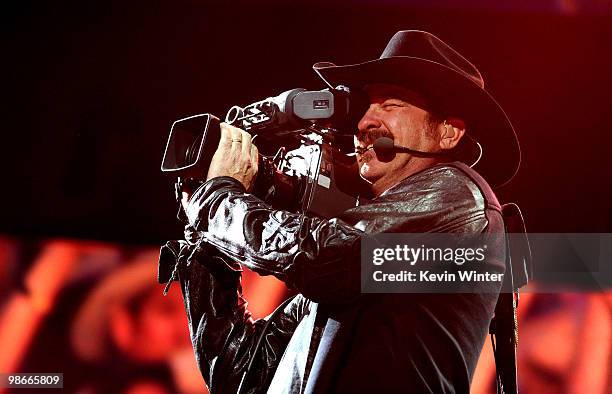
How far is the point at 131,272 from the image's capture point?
3.75 metres

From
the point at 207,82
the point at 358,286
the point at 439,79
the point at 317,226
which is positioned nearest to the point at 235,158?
the point at 317,226

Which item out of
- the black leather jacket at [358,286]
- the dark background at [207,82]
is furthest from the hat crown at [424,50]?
the dark background at [207,82]

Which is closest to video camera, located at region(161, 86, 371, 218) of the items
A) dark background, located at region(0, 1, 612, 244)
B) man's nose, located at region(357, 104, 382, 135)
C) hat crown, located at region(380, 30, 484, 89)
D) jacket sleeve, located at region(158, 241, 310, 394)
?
man's nose, located at region(357, 104, 382, 135)

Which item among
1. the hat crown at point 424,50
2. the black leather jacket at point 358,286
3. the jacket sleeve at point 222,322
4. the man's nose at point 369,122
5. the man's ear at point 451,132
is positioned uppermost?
the hat crown at point 424,50

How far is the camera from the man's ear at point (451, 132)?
59.7 inches

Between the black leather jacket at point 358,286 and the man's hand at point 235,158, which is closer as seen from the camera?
the black leather jacket at point 358,286

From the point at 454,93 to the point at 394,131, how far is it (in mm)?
184

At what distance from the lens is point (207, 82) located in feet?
10.2

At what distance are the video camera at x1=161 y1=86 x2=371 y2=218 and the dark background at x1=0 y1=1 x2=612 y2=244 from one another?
1366 mm

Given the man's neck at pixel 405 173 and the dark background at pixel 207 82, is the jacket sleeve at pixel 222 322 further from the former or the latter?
the dark background at pixel 207 82

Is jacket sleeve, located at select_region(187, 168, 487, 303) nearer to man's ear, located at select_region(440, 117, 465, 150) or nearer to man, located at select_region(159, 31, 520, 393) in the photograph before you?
man, located at select_region(159, 31, 520, 393)

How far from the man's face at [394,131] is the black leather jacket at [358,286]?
4.7 inches

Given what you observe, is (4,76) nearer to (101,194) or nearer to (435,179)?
(101,194)

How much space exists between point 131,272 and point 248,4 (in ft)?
5.41
